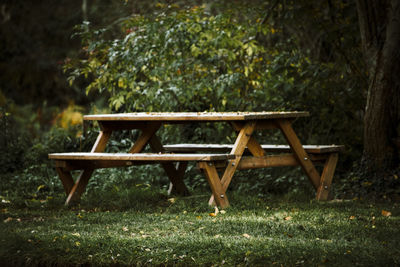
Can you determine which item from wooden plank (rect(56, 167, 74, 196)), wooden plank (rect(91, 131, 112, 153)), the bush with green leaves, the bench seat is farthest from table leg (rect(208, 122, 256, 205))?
the bush with green leaves

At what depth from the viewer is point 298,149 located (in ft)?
19.7

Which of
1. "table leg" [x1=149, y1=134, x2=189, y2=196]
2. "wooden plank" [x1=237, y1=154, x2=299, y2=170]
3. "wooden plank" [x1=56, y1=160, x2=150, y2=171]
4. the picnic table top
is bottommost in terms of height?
"table leg" [x1=149, y1=134, x2=189, y2=196]

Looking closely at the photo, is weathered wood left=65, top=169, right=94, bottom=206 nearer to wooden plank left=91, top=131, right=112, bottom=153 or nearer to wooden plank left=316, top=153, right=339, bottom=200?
wooden plank left=91, top=131, right=112, bottom=153

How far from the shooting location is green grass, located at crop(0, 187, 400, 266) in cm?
351

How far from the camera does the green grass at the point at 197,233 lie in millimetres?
3514

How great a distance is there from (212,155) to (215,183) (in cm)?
32

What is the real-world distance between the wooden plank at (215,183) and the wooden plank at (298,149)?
97 centimetres

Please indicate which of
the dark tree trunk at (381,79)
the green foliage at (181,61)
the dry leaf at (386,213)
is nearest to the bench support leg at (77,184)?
the green foliage at (181,61)

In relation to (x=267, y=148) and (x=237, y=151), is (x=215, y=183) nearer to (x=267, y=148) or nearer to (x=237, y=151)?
(x=237, y=151)

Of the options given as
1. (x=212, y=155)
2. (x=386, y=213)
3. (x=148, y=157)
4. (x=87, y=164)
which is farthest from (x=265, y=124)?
(x=87, y=164)

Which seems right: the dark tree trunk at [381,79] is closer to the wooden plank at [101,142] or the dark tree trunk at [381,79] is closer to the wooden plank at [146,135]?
the wooden plank at [146,135]

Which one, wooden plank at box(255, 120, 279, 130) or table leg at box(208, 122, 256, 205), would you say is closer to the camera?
table leg at box(208, 122, 256, 205)

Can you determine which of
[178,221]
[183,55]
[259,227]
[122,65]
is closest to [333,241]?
[259,227]

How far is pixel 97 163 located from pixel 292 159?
216 cm
